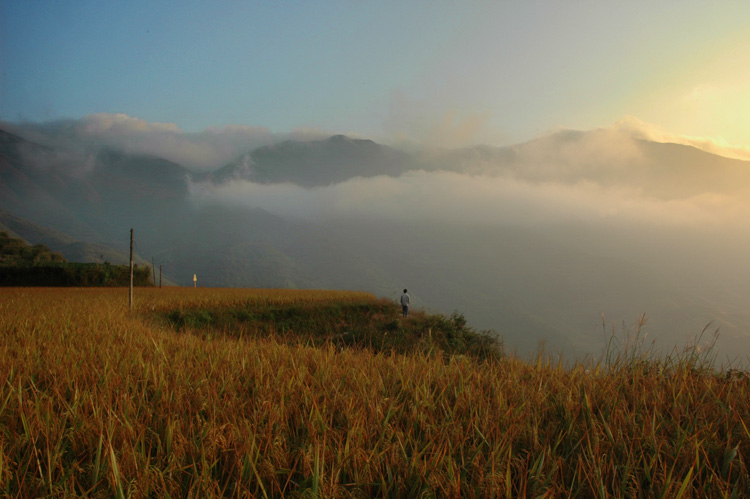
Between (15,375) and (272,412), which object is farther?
(15,375)

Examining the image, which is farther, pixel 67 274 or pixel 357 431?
pixel 67 274

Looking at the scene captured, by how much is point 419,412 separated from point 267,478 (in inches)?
54.2

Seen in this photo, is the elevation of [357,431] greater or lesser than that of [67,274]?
greater

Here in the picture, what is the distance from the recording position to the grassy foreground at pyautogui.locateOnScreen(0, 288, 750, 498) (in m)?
2.16

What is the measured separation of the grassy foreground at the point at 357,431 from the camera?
85.2 inches

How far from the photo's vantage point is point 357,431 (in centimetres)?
264

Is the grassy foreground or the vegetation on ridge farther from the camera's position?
the vegetation on ridge

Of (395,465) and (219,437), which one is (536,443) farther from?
(219,437)

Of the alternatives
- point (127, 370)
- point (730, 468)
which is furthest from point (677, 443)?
point (127, 370)

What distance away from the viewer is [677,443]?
8.65 feet

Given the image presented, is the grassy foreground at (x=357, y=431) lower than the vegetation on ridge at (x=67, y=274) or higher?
higher

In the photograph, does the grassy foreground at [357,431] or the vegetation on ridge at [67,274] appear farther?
the vegetation on ridge at [67,274]

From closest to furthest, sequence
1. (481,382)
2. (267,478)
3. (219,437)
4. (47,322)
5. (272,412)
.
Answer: (267,478) < (219,437) < (272,412) < (481,382) < (47,322)

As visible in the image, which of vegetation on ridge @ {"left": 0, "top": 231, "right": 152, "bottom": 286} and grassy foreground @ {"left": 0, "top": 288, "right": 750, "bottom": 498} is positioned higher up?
grassy foreground @ {"left": 0, "top": 288, "right": 750, "bottom": 498}
